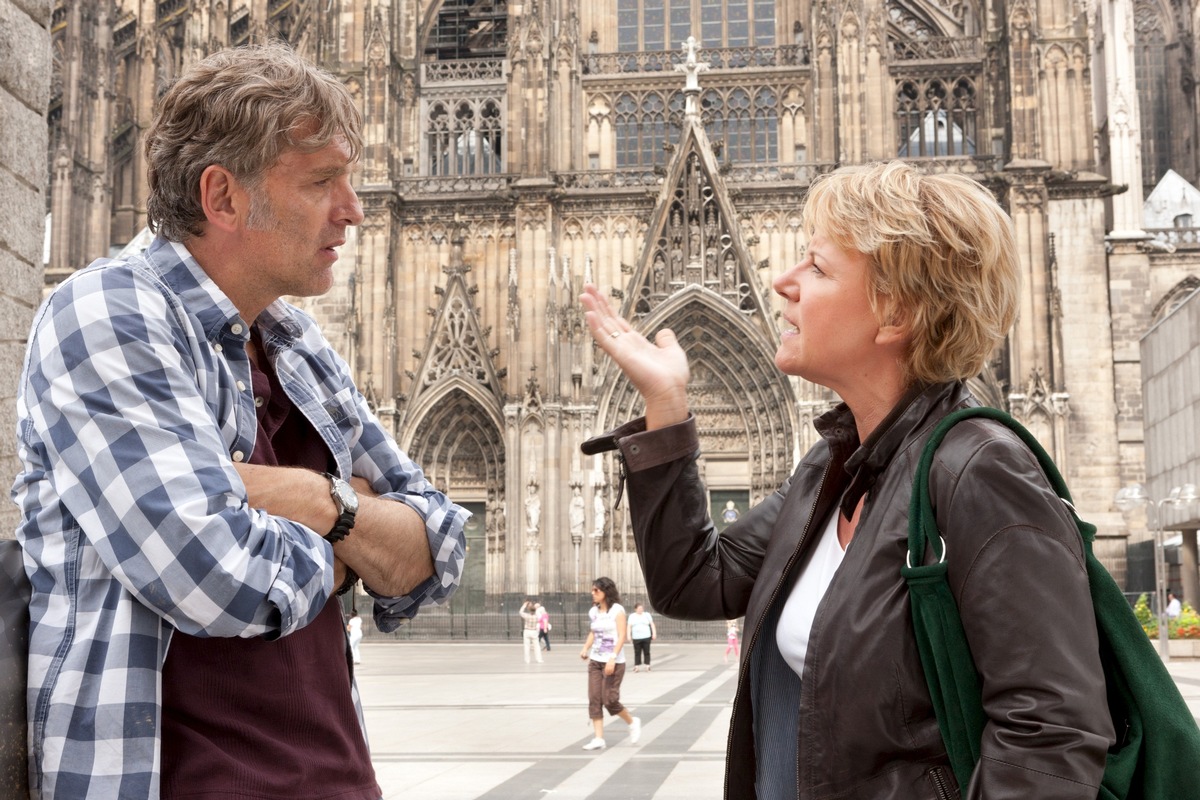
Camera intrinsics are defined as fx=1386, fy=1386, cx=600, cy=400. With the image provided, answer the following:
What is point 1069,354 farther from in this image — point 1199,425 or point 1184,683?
point 1184,683

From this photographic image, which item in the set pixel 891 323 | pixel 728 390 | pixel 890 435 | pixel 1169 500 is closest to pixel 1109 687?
pixel 890 435

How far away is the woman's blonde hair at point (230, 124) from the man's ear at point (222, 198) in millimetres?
12

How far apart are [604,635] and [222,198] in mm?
9580

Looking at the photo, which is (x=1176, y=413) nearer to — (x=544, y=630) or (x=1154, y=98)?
(x=544, y=630)

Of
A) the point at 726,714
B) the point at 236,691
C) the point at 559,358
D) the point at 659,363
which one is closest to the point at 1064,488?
the point at 659,363

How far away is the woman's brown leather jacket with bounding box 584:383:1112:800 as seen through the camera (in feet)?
6.00

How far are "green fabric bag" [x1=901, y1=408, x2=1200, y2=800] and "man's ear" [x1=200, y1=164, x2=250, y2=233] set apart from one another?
1.07m

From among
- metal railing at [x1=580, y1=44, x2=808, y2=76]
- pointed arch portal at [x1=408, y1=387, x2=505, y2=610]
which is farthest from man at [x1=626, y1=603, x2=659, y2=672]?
metal railing at [x1=580, y1=44, x2=808, y2=76]

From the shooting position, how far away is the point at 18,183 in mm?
3373

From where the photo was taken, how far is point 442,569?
2.17 metres

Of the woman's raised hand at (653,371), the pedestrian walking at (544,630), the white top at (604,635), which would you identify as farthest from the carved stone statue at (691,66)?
the woman's raised hand at (653,371)

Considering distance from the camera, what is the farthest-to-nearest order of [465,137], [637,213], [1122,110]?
[1122,110] → [465,137] → [637,213]

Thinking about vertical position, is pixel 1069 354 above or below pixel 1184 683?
above

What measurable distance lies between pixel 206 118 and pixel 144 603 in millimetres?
715
